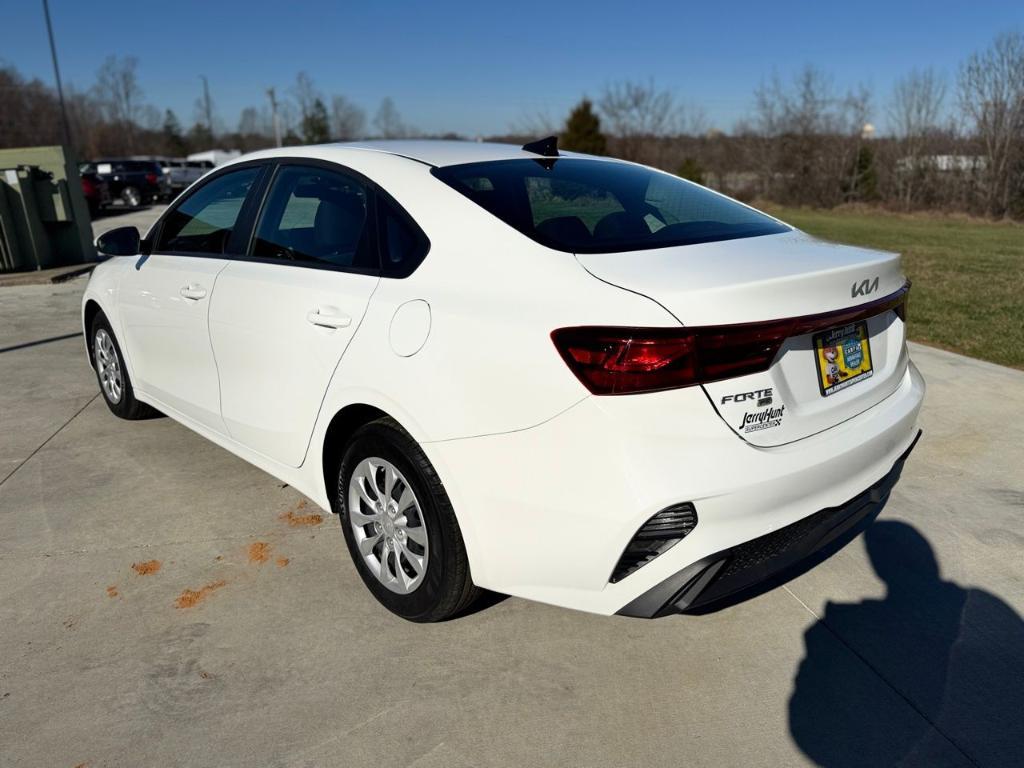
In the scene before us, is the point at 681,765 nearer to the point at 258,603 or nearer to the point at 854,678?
the point at 854,678

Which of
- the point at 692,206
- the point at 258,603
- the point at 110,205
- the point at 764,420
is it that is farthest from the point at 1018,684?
the point at 110,205

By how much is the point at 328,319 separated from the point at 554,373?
3.46ft

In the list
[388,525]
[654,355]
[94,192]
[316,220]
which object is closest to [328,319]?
[316,220]

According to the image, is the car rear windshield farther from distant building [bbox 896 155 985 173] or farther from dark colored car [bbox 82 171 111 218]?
distant building [bbox 896 155 985 173]

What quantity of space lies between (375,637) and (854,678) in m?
1.60

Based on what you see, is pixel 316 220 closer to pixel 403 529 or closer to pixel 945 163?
pixel 403 529

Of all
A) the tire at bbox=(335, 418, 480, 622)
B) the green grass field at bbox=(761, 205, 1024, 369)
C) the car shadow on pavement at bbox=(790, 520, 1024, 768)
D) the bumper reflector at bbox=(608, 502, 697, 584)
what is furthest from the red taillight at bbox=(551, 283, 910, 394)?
the green grass field at bbox=(761, 205, 1024, 369)

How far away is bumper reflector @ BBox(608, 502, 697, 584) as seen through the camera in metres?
2.07

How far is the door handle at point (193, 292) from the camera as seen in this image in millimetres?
3534

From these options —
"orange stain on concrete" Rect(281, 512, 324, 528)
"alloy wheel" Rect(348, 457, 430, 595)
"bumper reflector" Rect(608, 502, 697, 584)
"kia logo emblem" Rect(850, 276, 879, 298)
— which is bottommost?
"orange stain on concrete" Rect(281, 512, 324, 528)

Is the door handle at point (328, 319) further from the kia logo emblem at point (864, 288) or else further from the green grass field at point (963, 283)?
the green grass field at point (963, 283)

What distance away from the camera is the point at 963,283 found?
10.6 metres

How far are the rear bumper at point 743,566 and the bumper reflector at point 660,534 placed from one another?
0.09 metres

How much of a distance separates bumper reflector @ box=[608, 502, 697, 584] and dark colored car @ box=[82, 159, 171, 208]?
28960mm
